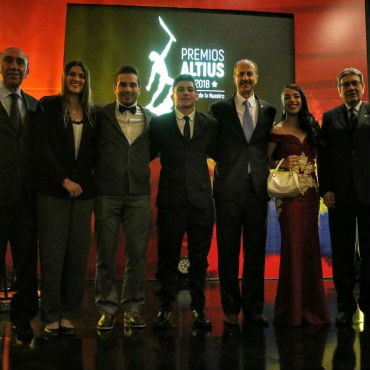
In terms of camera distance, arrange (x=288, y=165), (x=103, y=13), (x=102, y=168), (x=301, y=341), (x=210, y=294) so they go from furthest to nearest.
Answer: (x=103, y=13) < (x=210, y=294) < (x=288, y=165) < (x=102, y=168) < (x=301, y=341)

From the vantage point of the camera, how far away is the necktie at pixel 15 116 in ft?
7.75

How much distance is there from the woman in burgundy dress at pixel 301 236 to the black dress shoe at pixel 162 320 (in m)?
0.76

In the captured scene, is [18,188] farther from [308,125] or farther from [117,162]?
[308,125]

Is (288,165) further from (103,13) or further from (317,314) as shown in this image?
(103,13)

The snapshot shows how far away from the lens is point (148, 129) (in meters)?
2.76

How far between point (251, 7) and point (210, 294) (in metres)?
3.50

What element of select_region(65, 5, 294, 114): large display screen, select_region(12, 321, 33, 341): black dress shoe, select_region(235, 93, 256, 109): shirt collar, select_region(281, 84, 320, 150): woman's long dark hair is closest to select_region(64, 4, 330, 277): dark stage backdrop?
select_region(65, 5, 294, 114): large display screen

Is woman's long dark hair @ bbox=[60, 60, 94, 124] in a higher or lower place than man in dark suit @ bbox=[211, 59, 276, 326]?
higher

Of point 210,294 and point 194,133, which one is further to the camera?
point 210,294

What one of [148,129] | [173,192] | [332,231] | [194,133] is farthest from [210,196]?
[332,231]

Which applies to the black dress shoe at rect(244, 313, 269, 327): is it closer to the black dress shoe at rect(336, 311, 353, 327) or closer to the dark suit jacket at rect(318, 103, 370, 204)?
the black dress shoe at rect(336, 311, 353, 327)

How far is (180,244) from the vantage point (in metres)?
2.72

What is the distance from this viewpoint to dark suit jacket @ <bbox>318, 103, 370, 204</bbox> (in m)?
2.82

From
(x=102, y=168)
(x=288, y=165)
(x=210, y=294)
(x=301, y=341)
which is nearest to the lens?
(x=301, y=341)
